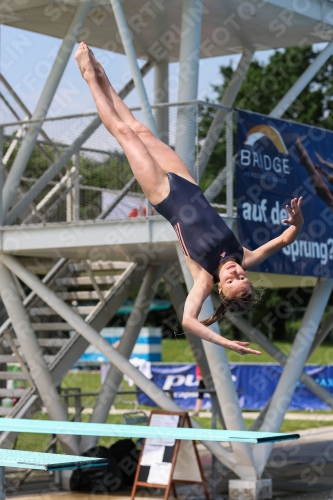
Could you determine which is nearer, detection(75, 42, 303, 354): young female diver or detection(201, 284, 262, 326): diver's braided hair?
detection(201, 284, 262, 326): diver's braided hair

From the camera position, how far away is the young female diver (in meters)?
6.34

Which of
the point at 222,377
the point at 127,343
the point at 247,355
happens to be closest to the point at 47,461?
the point at 222,377

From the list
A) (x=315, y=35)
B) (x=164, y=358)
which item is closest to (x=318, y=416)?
(x=315, y=35)

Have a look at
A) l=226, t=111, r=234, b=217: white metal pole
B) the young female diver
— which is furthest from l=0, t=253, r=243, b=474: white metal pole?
the young female diver

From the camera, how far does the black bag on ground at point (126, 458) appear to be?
12.7 m

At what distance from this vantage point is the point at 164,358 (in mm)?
42625

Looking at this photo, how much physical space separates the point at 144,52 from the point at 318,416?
11.2 m

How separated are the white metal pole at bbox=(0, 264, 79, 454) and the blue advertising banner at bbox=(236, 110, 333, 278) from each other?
11.5 ft

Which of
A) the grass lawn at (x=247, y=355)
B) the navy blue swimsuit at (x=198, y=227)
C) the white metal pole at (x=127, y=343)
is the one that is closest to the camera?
the navy blue swimsuit at (x=198, y=227)

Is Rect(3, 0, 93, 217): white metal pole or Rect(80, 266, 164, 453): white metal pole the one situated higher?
Rect(3, 0, 93, 217): white metal pole

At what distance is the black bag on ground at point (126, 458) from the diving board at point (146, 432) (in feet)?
15.7

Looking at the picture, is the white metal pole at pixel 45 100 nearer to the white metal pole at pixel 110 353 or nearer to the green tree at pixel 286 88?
the white metal pole at pixel 110 353

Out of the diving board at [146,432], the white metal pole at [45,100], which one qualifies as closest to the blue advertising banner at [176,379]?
the white metal pole at [45,100]

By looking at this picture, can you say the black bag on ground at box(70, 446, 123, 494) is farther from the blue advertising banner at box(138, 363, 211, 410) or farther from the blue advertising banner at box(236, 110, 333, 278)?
the blue advertising banner at box(138, 363, 211, 410)
